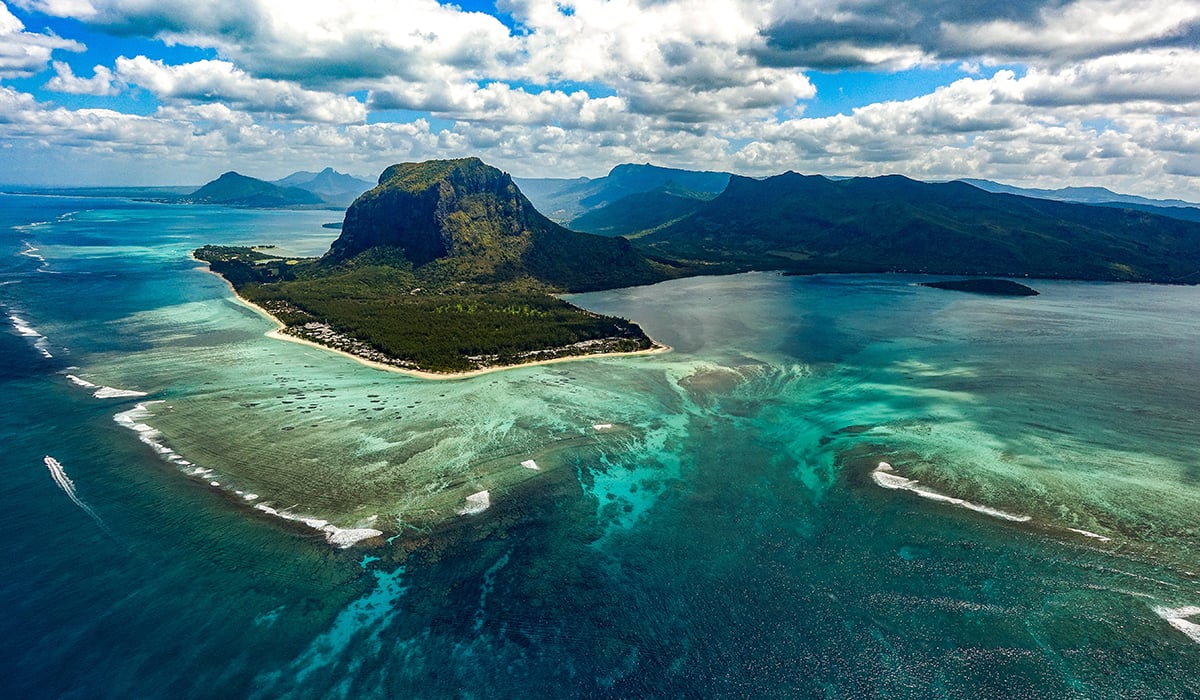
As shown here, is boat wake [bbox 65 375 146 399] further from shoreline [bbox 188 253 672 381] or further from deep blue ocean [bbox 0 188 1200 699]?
shoreline [bbox 188 253 672 381]

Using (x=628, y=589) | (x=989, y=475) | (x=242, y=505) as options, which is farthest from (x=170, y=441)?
(x=989, y=475)

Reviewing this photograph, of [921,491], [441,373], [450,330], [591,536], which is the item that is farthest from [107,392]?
[921,491]

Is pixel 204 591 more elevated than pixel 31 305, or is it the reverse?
pixel 31 305

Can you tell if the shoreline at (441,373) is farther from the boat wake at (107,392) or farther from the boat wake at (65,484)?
the boat wake at (65,484)

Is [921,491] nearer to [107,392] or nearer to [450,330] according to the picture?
[450,330]

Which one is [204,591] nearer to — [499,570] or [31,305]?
[499,570]

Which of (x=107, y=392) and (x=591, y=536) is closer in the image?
(x=591, y=536)

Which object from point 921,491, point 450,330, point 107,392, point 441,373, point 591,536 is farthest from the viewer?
point 450,330

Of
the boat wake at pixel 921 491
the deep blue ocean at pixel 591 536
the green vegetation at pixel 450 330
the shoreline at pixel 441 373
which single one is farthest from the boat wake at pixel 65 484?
the boat wake at pixel 921 491
